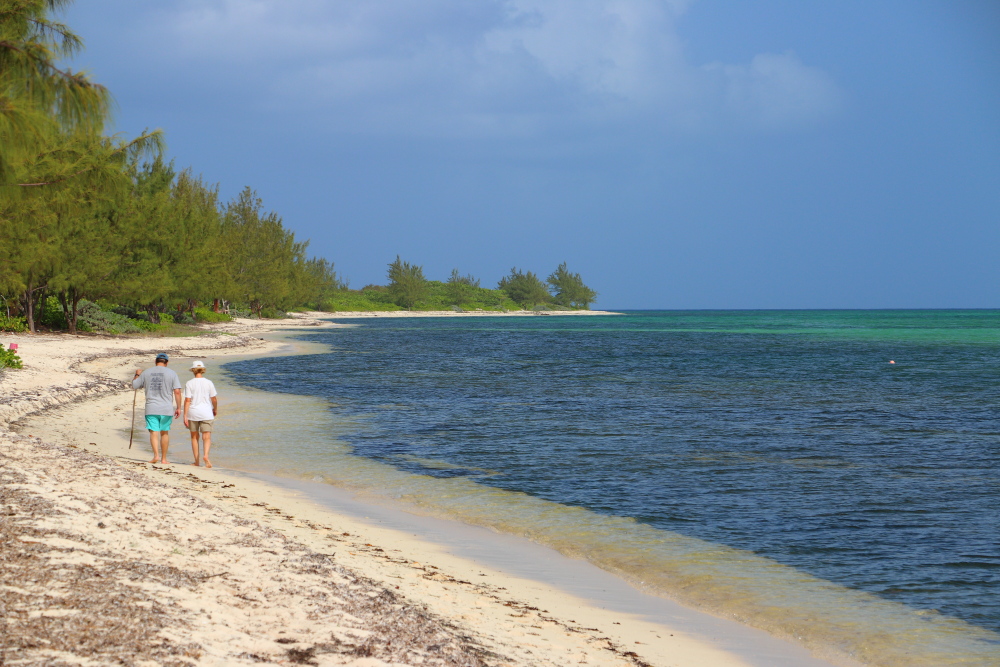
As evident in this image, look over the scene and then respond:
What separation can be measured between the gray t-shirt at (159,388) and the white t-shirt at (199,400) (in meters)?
0.30

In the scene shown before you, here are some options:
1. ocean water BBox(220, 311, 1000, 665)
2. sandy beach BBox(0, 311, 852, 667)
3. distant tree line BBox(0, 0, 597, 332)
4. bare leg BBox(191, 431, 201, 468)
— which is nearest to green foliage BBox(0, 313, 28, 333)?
distant tree line BBox(0, 0, 597, 332)

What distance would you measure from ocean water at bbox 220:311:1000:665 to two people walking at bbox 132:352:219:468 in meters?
1.37

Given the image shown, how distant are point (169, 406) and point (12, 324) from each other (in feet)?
104

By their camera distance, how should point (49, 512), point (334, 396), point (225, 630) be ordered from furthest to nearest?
point (334, 396) → point (49, 512) → point (225, 630)

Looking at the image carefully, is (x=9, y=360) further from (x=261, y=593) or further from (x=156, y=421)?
(x=261, y=593)

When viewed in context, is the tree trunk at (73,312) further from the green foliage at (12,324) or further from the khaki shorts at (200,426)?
the khaki shorts at (200,426)

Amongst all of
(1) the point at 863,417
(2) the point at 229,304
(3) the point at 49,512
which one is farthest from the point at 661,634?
(2) the point at 229,304

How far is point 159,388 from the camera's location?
14719 millimetres

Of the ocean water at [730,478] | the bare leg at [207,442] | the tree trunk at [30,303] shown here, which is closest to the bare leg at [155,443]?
the bare leg at [207,442]

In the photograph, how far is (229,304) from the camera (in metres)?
95.5

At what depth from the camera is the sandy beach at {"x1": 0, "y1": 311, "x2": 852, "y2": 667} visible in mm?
5668

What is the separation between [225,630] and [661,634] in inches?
150

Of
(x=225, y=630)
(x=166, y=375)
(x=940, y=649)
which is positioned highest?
(x=166, y=375)

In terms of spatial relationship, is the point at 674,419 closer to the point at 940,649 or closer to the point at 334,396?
the point at 334,396
